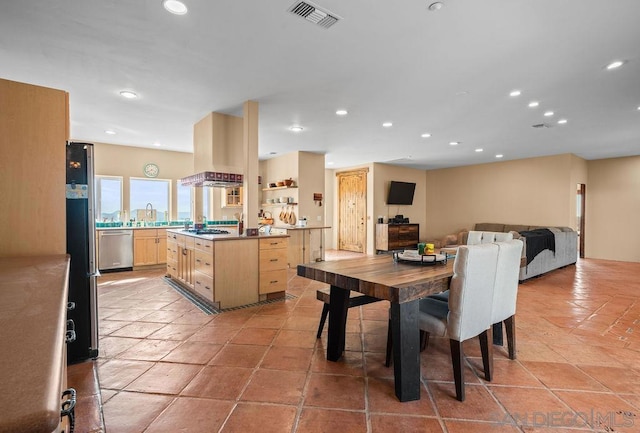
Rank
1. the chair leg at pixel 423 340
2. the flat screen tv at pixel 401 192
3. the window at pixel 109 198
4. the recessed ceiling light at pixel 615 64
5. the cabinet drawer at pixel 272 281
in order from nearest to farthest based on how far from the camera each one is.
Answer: the chair leg at pixel 423 340 → the recessed ceiling light at pixel 615 64 → the cabinet drawer at pixel 272 281 → the window at pixel 109 198 → the flat screen tv at pixel 401 192

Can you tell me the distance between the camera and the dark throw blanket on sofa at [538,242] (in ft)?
17.5

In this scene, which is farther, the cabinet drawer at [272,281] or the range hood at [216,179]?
the range hood at [216,179]

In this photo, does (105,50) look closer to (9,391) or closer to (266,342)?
(266,342)

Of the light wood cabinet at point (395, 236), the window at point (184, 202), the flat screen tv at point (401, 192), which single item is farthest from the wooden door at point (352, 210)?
the window at point (184, 202)

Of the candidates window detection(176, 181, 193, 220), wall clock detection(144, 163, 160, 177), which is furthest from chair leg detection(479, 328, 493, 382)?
wall clock detection(144, 163, 160, 177)

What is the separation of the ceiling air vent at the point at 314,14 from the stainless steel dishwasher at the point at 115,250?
5542 millimetres

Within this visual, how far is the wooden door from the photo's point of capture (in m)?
9.28

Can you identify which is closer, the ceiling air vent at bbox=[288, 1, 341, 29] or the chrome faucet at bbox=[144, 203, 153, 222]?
the ceiling air vent at bbox=[288, 1, 341, 29]

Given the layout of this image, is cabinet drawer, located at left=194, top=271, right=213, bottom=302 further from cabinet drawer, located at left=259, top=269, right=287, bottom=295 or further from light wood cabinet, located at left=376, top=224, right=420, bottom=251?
light wood cabinet, located at left=376, top=224, right=420, bottom=251

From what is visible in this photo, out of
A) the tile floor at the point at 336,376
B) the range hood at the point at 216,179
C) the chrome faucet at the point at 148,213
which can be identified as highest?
the range hood at the point at 216,179

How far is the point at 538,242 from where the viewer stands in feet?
18.2

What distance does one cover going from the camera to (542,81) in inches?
136

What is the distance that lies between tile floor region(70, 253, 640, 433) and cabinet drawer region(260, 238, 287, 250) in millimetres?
839

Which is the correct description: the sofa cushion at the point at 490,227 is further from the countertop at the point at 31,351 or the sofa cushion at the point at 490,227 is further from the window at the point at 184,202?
the countertop at the point at 31,351
